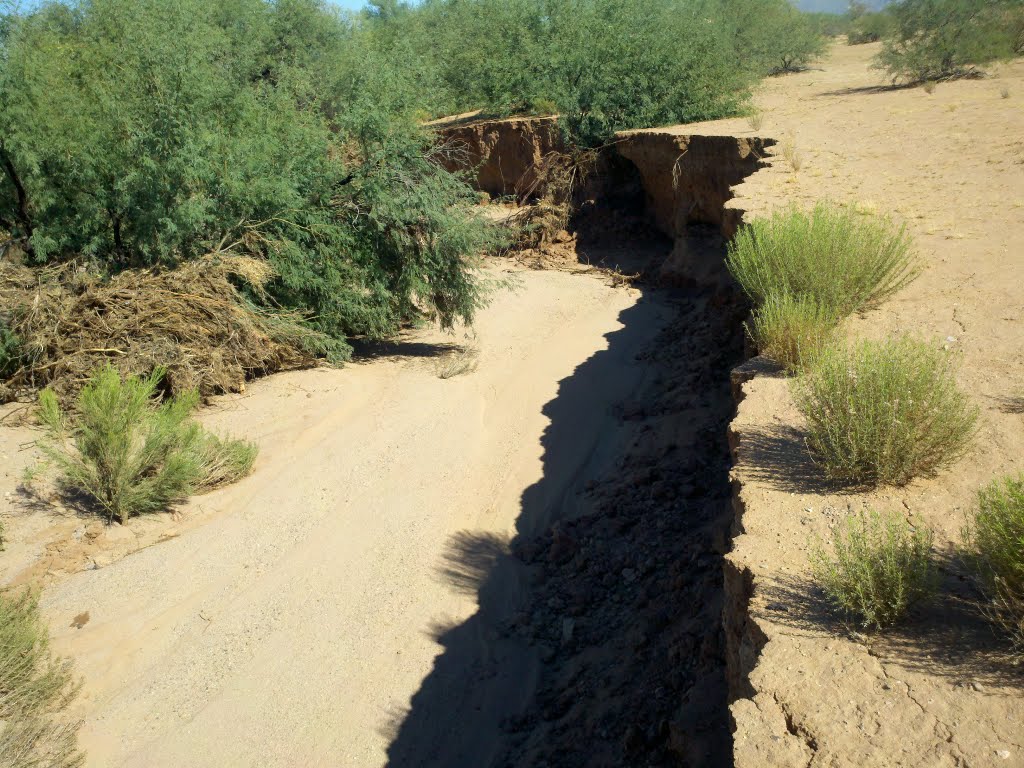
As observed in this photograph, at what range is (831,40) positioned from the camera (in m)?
35.4

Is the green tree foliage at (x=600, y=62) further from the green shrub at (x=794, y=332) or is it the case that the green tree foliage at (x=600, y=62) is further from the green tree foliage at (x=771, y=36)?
the green shrub at (x=794, y=332)

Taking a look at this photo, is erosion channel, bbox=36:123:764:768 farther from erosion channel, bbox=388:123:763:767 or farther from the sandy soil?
the sandy soil

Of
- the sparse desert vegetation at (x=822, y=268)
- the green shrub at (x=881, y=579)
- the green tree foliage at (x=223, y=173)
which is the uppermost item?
the green tree foliage at (x=223, y=173)

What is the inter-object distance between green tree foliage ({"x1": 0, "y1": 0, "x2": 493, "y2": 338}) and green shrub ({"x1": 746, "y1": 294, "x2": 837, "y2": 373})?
598 cm

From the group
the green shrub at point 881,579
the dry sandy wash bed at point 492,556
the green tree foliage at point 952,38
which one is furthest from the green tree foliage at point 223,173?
the green tree foliage at point 952,38

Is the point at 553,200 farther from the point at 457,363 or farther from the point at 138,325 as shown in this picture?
the point at 138,325

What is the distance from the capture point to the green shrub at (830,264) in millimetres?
6773

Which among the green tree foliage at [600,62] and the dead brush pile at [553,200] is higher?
the green tree foliage at [600,62]

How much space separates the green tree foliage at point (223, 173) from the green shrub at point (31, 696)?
5.32 metres

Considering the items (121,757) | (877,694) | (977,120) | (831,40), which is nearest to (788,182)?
(977,120)

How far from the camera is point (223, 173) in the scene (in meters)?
10.3

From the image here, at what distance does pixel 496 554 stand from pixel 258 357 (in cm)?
437

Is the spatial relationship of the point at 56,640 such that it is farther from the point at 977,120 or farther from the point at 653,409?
the point at 977,120

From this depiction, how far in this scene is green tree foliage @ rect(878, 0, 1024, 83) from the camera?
61.7ft
